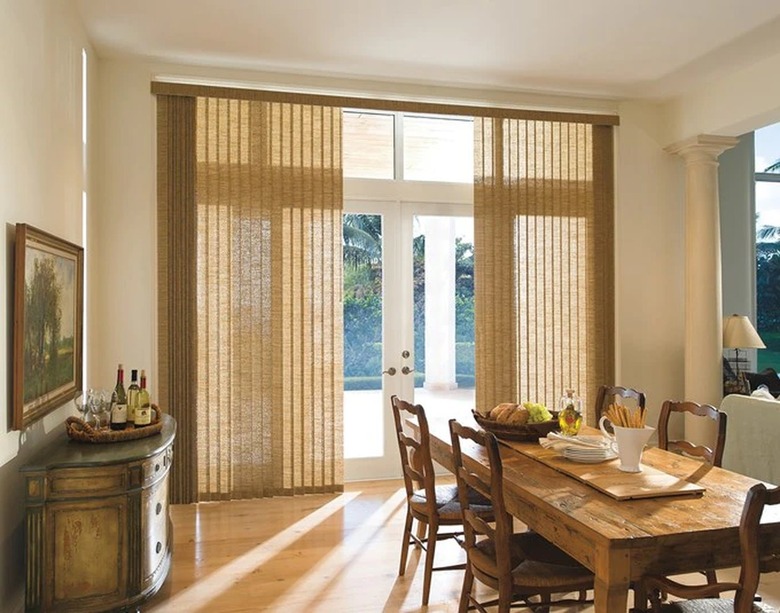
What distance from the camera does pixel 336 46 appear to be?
4.32 meters

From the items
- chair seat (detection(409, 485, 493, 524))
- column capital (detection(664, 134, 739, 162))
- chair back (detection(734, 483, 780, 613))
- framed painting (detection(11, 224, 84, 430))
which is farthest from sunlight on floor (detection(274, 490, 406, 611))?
column capital (detection(664, 134, 739, 162))

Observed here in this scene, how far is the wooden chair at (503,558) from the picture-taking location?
7.39 ft

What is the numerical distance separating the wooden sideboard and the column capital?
4605 millimetres

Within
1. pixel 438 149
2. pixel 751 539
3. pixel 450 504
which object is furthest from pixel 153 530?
pixel 438 149

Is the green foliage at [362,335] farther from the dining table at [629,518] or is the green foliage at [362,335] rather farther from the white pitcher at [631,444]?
the white pitcher at [631,444]

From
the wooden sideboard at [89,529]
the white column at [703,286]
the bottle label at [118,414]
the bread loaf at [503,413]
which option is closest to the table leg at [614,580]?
the bread loaf at [503,413]

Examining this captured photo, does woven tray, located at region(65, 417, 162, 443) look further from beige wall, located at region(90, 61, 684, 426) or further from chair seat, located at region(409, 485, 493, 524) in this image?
beige wall, located at region(90, 61, 684, 426)

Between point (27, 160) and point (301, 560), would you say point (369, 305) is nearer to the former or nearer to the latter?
point (301, 560)

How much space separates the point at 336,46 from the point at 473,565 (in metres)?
3.34

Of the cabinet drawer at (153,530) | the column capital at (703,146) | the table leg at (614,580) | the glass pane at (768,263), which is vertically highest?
the column capital at (703,146)

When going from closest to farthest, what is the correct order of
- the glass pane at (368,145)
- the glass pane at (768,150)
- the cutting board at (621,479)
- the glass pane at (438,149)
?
1. the cutting board at (621,479)
2. the glass pane at (368,145)
3. the glass pane at (438,149)
4. the glass pane at (768,150)

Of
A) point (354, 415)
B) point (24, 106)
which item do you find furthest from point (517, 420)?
point (24, 106)

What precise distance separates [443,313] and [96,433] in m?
2.95

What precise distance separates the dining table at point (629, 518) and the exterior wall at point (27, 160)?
1927 mm
